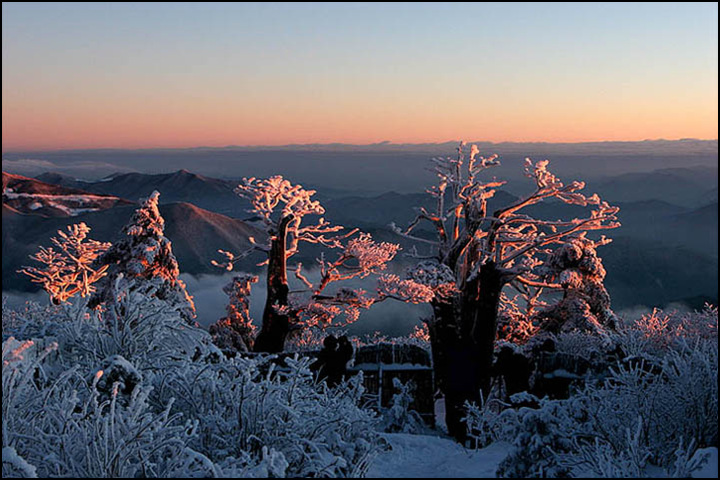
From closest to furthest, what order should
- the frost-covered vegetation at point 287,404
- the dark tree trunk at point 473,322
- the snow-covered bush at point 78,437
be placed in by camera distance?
the snow-covered bush at point 78,437 < the frost-covered vegetation at point 287,404 < the dark tree trunk at point 473,322

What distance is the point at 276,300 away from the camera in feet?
51.3

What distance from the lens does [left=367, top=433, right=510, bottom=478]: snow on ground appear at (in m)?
5.99

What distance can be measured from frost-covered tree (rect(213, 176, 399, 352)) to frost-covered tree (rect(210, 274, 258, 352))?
6.88ft

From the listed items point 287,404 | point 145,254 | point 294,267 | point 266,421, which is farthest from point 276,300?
point 266,421

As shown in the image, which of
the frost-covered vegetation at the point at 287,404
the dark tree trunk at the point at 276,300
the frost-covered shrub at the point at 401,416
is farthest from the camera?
the dark tree trunk at the point at 276,300

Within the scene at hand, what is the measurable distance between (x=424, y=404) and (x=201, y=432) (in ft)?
26.2

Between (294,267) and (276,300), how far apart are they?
83.8 inches

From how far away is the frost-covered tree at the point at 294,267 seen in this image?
51.7ft

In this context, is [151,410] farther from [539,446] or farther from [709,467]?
[709,467]

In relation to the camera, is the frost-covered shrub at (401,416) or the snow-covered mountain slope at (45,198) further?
the snow-covered mountain slope at (45,198)

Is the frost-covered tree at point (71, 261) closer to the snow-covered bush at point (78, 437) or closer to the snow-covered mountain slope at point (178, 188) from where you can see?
the snow-covered bush at point (78, 437)

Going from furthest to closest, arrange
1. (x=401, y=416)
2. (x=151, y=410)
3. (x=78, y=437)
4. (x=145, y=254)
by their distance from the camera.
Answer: (x=145, y=254) → (x=401, y=416) → (x=151, y=410) → (x=78, y=437)

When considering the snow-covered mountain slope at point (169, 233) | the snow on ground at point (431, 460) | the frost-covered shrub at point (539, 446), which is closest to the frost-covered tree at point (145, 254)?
the snow on ground at point (431, 460)

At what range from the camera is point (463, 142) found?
14.6m
